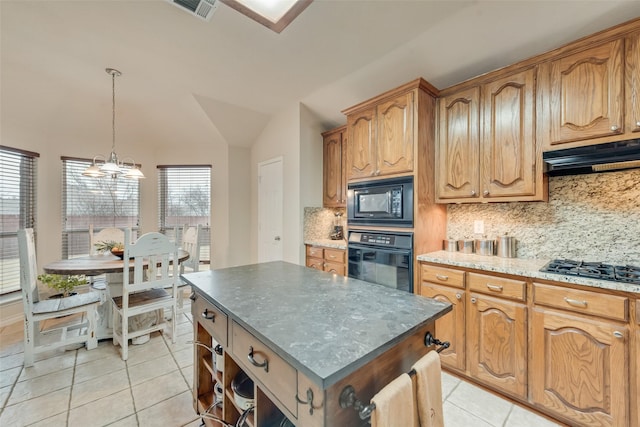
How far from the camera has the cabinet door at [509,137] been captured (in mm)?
1946

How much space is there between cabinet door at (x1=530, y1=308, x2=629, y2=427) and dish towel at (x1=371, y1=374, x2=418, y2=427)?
4.51 ft

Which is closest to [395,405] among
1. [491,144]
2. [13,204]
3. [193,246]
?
[491,144]

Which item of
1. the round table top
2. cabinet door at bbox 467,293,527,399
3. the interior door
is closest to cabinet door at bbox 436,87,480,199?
cabinet door at bbox 467,293,527,399

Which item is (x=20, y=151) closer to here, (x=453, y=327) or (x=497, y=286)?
(x=453, y=327)

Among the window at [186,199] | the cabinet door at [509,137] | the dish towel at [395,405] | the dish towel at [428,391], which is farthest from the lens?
the window at [186,199]

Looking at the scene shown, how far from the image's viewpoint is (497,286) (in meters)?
1.85

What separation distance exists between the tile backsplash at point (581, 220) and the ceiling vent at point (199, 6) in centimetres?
281

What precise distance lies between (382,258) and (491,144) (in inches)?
52.0

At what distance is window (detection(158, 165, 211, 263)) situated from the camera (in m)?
4.46

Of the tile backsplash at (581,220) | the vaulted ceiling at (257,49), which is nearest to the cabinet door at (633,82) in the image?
the vaulted ceiling at (257,49)

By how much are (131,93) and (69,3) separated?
1.34m

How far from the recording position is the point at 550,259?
2.09 meters

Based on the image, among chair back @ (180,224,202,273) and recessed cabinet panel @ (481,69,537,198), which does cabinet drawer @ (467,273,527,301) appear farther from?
chair back @ (180,224,202,273)

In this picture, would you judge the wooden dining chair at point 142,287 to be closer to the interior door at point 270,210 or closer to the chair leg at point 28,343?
the chair leg at point 28,343
